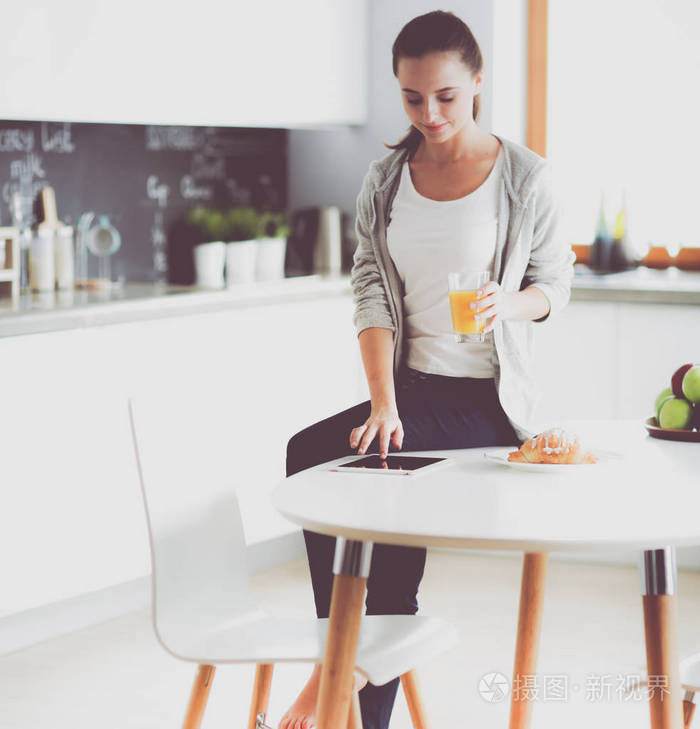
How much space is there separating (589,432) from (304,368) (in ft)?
6.09

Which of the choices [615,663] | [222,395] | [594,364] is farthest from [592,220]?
[615,663]

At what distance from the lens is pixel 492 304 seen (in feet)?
7.16

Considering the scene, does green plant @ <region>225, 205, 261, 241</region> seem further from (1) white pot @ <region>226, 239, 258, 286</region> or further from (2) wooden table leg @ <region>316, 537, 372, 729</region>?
(2) wooden table leg @ <region>316, 537, 372, 729</region>

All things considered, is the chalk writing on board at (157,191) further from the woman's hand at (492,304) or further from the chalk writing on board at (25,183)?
the woman's hand at (492,304)

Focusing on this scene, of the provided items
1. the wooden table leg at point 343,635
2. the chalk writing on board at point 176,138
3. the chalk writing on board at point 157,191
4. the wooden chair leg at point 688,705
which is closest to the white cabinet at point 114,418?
the chalk writing on board at point 157,191

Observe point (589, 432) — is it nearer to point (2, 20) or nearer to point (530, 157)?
point (530, 157)

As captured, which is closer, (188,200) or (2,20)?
(2,20)

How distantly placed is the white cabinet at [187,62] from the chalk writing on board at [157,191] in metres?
0.40

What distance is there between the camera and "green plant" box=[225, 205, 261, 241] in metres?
4.45

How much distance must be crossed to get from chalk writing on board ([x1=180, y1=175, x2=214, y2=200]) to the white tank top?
6.90 feet

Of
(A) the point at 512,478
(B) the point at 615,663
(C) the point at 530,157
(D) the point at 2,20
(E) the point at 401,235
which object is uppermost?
(D) the point at 2,20

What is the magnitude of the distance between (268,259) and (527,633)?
7.59 ft

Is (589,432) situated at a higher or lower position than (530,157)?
lower

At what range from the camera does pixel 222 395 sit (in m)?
3.85
